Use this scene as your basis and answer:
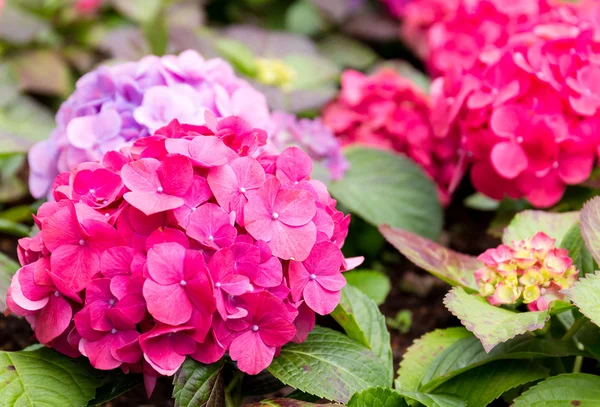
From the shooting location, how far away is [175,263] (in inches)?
36.6

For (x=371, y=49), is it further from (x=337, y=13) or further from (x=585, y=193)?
(x=585, y=193)

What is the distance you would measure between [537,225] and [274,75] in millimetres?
1073

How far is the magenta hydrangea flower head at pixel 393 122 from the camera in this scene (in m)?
1.88

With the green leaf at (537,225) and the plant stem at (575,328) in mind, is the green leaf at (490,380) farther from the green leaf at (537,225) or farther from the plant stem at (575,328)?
the green leaf at (537,225)

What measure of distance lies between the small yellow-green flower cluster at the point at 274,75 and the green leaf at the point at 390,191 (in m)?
0.37

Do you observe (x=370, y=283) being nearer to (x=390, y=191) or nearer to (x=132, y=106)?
(x=390, y=191)

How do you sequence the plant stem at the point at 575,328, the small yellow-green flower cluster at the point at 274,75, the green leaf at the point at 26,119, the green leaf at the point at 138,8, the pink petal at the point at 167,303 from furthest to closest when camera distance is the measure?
the green leaf at the point at 138,8, the small yellow-green flower cluster at the point at 274,75, the green leaf at the point at 26,119, the plant stem at the point at 575,328, the pink petal at the point at 167,303

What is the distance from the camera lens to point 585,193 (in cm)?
158

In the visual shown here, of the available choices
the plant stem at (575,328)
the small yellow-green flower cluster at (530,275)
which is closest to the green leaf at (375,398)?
the small yellow-green flower cluster at (530,275)

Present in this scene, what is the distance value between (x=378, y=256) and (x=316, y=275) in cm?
96

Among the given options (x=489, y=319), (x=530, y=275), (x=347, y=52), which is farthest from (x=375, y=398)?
(x=347, y=52)

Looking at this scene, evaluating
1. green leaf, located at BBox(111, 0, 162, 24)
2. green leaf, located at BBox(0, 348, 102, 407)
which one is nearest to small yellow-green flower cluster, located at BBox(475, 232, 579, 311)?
green leaf, located at BBox(0, 348, 102, 407)

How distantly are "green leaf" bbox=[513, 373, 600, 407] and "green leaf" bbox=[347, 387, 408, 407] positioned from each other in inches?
6.9

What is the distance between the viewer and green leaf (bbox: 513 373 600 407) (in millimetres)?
995
